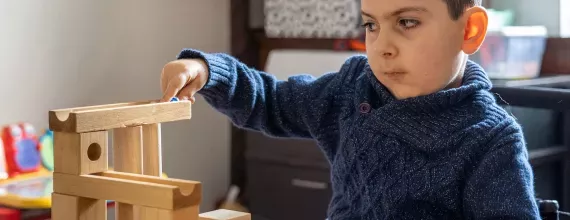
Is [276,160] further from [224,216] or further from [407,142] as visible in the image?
[224,216]

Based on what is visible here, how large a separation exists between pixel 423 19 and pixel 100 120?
370 millimetres

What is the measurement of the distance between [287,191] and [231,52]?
522mm

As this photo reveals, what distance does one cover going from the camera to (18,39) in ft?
6.23

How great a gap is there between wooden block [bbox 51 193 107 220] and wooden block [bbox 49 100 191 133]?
6 centimetres

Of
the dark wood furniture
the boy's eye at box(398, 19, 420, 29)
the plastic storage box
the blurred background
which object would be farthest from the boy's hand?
the plastic storage box

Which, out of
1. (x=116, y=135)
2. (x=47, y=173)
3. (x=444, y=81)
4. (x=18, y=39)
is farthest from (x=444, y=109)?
(x=18, y=39)

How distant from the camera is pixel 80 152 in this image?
2.23ft

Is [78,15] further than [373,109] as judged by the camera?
Yes

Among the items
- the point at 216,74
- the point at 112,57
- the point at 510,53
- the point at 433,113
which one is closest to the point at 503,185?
the point at 433,113

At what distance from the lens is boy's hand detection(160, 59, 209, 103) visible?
33.4 inches

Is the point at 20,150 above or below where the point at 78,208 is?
below

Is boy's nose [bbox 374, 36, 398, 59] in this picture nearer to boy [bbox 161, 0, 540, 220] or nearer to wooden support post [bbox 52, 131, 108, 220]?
boy [bbox 161, 0, 540, 220]

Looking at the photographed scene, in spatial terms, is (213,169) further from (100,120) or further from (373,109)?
(100,120)

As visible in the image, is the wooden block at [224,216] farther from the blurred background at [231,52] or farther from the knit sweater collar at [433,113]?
the blurred background at [231,52]
